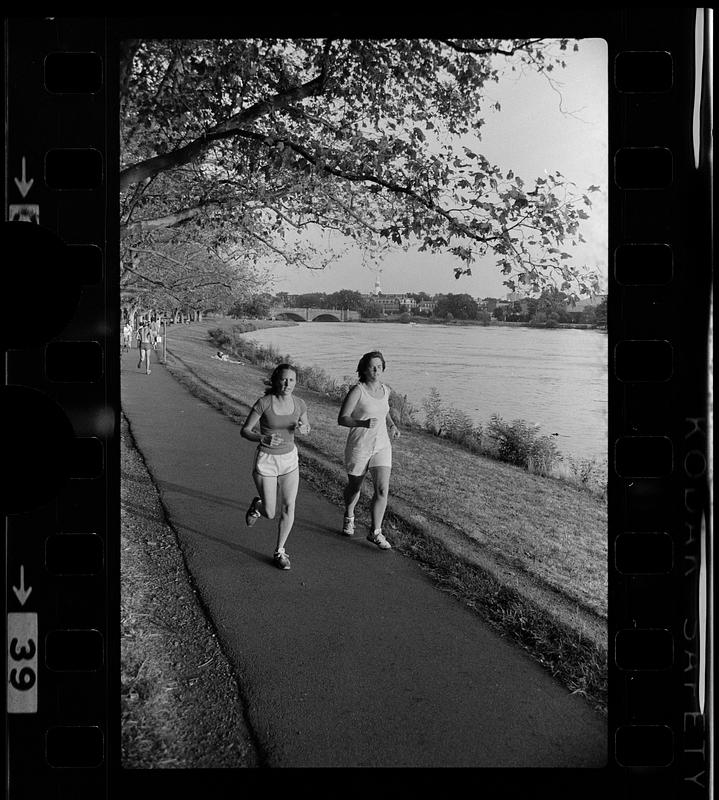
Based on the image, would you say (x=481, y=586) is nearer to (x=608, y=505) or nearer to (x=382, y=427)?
Answer: (x=608, y=505)

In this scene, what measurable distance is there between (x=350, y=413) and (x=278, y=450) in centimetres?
25

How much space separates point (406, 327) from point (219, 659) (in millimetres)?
1125

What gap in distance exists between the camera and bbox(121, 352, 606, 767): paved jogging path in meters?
1.74

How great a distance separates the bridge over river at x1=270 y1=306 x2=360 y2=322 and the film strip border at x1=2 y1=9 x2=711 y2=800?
50 cm

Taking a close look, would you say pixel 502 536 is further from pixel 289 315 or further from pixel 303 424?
pixel 289 315

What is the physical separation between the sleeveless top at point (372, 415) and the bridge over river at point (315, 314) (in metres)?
0.22

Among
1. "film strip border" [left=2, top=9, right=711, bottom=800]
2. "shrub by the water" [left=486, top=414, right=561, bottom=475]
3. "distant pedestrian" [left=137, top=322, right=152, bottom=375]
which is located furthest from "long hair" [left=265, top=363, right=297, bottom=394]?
"shrub by the water" [left=486, top=414, right=561, bottom=475]

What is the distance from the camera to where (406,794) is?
5.61 ft
